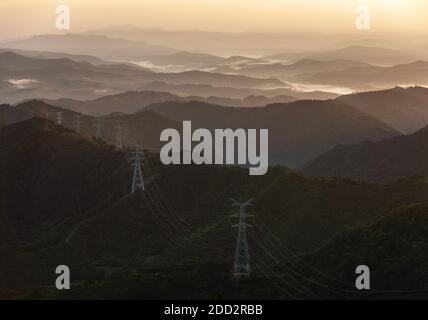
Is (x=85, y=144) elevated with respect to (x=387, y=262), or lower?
elevated

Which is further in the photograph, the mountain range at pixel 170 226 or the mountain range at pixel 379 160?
the mountain range at pixel 379 160

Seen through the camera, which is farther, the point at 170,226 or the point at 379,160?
the point at 379,160

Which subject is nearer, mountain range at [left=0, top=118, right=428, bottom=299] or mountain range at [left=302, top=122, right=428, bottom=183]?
mountain range at [left=0, top=118, right=428, bottom=299]

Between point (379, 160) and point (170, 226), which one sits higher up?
point (379, 160)

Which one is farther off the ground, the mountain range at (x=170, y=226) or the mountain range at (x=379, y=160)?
the mountain range at (x=379, y=160)

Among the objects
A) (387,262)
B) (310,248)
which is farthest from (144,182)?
(387,262)

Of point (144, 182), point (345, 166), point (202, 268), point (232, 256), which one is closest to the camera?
point (202, 268)

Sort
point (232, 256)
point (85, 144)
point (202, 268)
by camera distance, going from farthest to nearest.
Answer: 1. point (85, 144)
2. point (232, 256)
3. point (202, 268)

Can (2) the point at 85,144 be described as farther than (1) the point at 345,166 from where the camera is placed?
No

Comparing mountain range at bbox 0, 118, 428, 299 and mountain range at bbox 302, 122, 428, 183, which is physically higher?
mountain range at bbox 302, 122, 428, 183

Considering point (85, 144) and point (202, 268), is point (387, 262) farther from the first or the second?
point (85, 144)
